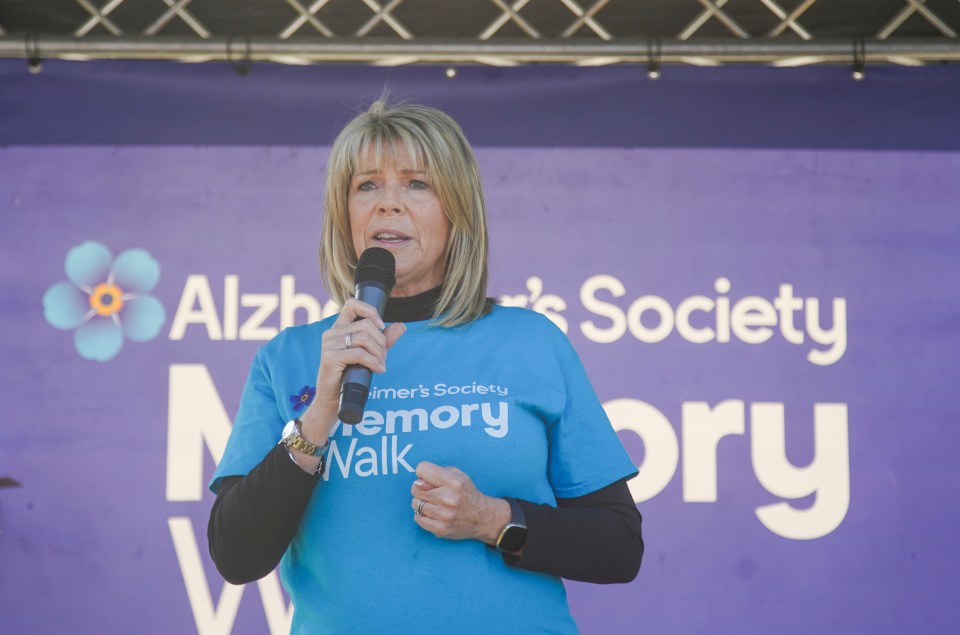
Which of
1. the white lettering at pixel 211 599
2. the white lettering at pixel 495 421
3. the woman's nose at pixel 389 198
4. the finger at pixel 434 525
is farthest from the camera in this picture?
the white lettering at pixel 211 599

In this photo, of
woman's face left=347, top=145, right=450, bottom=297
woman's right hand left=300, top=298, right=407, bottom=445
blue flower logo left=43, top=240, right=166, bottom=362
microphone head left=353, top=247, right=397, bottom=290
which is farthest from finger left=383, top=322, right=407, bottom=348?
blue flower logo left=43, top=240, right=166, bottom=362

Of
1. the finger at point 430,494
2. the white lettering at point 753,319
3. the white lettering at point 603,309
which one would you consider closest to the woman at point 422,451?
the finger at point 430,494

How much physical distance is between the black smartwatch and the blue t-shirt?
0.04 metres

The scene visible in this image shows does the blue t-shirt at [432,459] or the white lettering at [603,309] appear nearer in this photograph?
the blue t-shirt at [432,459]

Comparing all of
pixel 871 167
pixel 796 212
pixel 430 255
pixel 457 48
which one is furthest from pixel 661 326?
pixel 430 255

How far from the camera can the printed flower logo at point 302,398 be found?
4.64 feet

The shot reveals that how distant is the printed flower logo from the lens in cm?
142

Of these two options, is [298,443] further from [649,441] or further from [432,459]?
[649,441]

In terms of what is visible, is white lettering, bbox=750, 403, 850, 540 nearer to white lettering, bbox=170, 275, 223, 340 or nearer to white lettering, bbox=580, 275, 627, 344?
white lettering, bbox=580, 275, 627, 344

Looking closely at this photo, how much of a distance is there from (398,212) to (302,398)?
311 millimetres

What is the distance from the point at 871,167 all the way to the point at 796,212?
0.93 ft

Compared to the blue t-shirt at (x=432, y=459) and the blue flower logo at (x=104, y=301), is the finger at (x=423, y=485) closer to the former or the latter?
the blue t-shirt at (x=432, y=459)

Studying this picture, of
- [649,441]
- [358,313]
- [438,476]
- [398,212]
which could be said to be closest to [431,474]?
[438,476]

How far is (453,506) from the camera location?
1.24m
